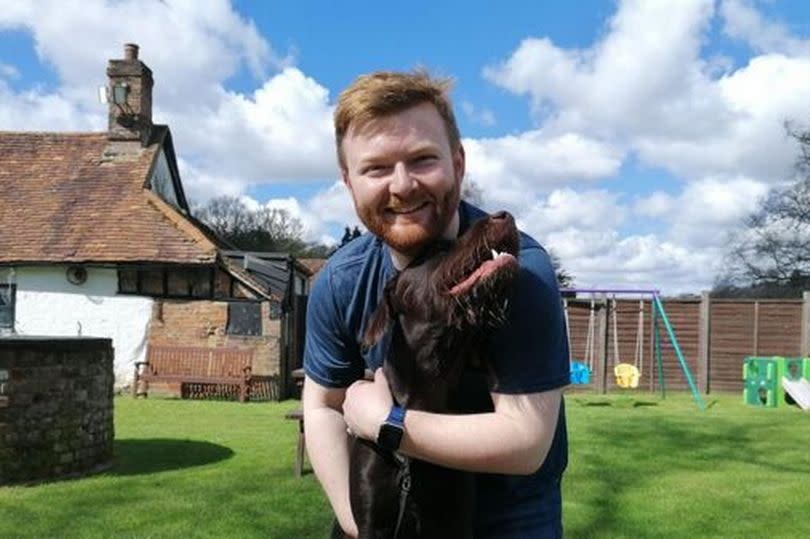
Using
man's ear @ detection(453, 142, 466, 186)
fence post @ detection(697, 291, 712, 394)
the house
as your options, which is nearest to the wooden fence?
fence post @ detection(697, 291, 712, 394)

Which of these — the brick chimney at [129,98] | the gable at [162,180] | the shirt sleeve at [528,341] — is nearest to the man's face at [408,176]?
the shirt sleeve at [528,341]

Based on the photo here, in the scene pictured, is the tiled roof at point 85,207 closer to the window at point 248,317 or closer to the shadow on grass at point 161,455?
the window at point 248,317

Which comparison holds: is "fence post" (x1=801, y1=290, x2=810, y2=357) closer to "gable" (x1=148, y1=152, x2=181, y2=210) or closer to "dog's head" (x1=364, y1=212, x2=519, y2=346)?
"gable" (x1=148, y1=152, x2=181, y2=210)

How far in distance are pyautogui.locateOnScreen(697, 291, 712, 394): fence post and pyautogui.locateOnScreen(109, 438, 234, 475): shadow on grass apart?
45.6 feet

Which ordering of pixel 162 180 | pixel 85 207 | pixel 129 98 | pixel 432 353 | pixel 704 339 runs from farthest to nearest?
pixel 162 180
pixel 129 98
pixel 85 207
pixel 704 339
pixel 432 353

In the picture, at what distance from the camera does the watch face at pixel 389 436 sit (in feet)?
6.10

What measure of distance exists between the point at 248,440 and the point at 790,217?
3214 centimetres

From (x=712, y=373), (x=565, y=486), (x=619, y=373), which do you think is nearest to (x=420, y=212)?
(x=565, y=486)

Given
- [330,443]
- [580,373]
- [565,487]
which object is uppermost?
[330,443]

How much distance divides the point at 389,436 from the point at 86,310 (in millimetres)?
20196

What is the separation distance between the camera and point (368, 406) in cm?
196

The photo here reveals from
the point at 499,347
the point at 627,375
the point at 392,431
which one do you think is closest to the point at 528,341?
the point at 499,347

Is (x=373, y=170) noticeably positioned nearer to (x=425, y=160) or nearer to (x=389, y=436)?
(x=425, y=160)

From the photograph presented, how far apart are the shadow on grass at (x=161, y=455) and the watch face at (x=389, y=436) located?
8164 mm
